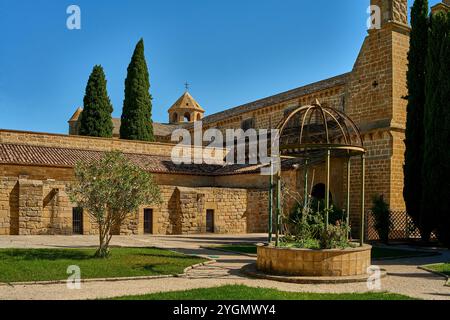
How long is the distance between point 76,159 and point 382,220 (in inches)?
586

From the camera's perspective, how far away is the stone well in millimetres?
9117

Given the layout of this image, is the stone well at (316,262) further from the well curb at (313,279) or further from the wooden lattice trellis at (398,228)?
the wooden lattice trellis at (398,228)

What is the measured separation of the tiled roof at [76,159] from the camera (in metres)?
21.6

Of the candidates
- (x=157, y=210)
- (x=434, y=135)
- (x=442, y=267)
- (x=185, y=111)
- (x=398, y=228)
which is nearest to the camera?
(x=442, y=267)

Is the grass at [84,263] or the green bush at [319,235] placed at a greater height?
the green bush at [319,235]

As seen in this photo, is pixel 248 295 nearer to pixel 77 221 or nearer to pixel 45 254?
pixel 45 254

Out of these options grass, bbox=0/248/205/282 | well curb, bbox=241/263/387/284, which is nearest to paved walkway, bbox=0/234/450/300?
well curb, bbox=241/263/387/284

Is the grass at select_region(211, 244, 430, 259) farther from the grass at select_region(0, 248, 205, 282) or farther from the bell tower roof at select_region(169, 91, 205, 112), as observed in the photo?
the bell tower roof at select_region(169, 91, 205, 112)

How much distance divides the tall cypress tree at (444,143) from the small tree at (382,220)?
1.97m

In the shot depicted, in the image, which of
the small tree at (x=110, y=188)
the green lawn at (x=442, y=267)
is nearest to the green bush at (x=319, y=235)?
the green lawn at (x=442, y=267)

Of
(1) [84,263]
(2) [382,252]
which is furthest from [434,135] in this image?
(1) [84,263]

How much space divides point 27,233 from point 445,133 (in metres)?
16.9

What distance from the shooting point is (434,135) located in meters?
16.6
